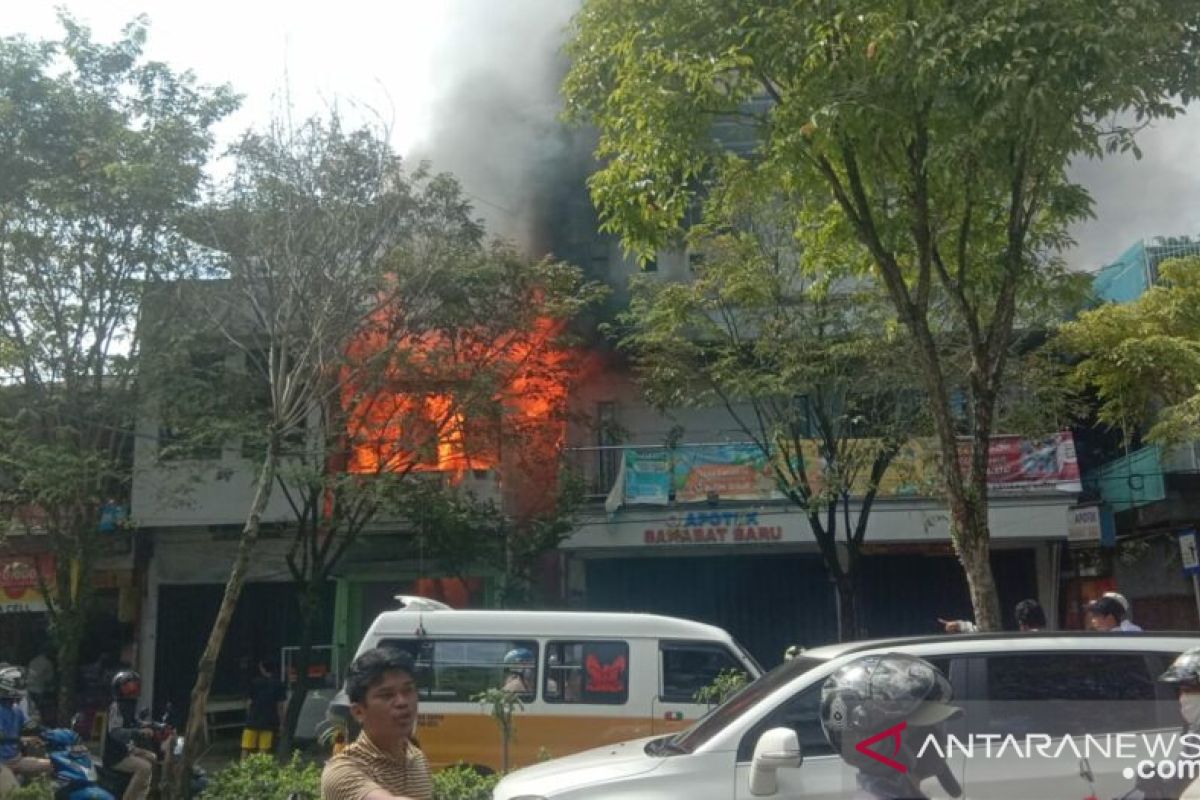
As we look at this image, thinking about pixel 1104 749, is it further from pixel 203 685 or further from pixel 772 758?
pixel 203 685

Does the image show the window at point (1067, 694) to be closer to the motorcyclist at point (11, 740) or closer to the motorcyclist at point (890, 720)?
the motorcyclist at point (890, 720)

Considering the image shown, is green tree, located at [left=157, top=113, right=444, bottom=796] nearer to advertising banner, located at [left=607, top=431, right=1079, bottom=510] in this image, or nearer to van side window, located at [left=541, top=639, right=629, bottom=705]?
van side window, located at [left=541, top=639, right=629, bottom=705]

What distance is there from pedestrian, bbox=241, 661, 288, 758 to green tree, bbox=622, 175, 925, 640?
266 inches

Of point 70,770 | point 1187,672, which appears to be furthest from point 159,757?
point 1187,672

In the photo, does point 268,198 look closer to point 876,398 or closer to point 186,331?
point 186,331

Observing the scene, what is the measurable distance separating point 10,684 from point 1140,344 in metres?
12.5

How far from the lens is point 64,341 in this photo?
48.9 feet

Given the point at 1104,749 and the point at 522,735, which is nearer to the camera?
the point at 1104,749

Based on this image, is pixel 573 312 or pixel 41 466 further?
pixel 573 312

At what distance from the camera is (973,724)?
483cm

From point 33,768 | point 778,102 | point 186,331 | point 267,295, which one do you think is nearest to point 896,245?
point 778,102

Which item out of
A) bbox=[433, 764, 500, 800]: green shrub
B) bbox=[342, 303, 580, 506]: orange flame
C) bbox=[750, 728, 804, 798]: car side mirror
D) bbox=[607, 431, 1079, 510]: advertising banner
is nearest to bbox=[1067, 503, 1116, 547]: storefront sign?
bbox=[607, 431, 1079, 510]: advertising banner

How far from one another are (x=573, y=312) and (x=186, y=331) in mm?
5149

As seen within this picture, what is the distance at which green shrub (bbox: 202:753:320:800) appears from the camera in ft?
26.7
